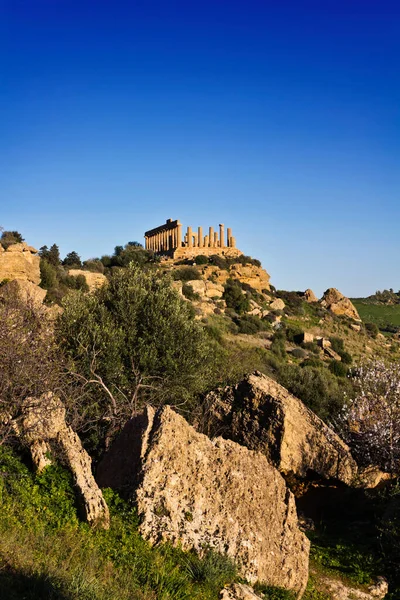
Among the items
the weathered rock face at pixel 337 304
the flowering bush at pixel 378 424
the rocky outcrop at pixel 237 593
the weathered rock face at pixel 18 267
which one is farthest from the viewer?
the weathered rock face at pixel 337 304

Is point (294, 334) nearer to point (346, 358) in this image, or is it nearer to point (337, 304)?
point (346, 358)

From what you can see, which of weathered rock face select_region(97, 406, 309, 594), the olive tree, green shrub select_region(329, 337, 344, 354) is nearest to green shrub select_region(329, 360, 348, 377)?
green shrub select_region(329, 337, 344, 354)

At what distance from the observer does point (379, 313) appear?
9175cm

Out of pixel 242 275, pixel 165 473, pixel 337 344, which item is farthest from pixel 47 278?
pixel 242 275

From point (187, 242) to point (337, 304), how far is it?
2449 centimetres

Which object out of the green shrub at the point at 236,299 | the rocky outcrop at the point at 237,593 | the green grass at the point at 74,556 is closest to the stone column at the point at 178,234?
the green shrub at the point at 236,299

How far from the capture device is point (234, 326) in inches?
1741

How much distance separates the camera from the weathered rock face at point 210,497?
299 inches

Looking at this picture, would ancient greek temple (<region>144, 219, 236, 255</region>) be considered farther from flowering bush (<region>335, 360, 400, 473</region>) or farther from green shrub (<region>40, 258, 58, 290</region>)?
flowering bush (<region>335, 360, 400, 473</region>)

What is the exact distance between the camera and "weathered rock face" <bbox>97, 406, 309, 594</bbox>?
761 centimetres

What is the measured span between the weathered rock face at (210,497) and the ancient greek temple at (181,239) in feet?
221

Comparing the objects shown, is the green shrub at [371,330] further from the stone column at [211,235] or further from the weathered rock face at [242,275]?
the stone column at [211,235]

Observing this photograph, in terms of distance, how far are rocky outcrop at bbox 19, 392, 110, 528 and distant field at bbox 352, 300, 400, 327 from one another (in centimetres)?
7526

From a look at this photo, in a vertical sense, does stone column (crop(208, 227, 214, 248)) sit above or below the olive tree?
above
